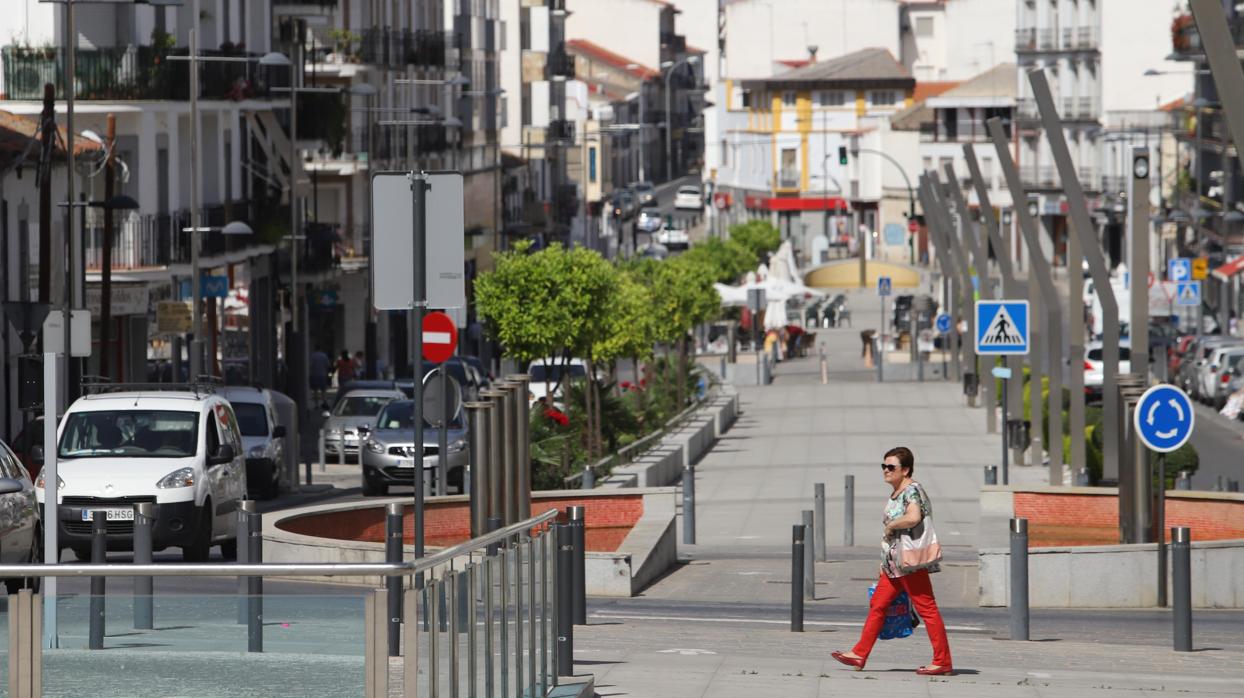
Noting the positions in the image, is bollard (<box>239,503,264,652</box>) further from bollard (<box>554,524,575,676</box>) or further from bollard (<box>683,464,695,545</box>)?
bollard (<box>683,464,695,545</box>)

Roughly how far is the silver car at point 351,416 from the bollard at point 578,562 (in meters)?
24.5

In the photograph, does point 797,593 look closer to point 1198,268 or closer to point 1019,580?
point 1019,580

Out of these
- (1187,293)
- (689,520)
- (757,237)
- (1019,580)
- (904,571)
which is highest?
(757,237)

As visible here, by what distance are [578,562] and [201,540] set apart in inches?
314

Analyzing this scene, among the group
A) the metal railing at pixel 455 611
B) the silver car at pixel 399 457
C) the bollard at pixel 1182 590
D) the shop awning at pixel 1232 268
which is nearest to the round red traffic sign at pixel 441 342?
the bollard at pixel 1182 590

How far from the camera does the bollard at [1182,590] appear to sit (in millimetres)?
15367

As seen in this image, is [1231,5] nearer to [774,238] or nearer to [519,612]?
[774,238]

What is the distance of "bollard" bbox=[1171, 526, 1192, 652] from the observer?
605 inches

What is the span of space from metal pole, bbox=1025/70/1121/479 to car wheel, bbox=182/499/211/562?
425 inches

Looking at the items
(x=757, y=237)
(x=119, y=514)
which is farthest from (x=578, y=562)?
(x=757, y=237)

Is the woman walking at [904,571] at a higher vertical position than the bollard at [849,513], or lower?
higher

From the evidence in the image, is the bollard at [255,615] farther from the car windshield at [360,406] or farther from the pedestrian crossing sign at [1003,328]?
the car windshield at [360,406]

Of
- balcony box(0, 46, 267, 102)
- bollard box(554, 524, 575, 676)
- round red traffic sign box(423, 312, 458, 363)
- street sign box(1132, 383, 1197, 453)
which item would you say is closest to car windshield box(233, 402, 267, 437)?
balcony box(0, 46, 267, 102)

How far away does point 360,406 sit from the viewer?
137ft
